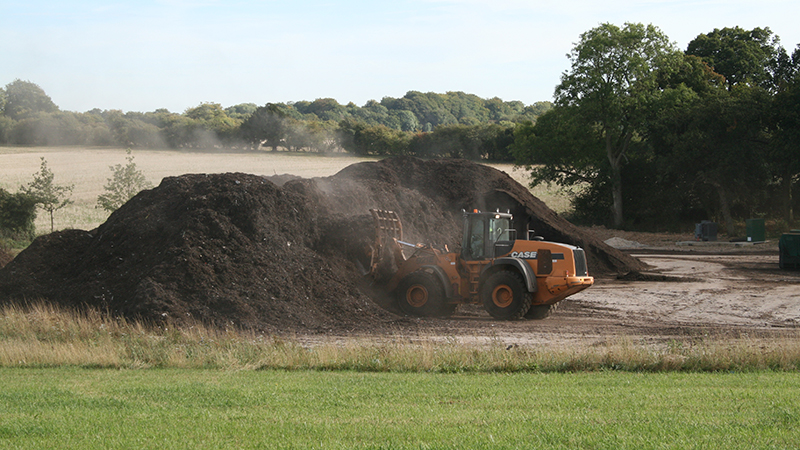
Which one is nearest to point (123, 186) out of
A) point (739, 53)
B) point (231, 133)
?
point (231, 133)

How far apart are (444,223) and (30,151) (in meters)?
61.1

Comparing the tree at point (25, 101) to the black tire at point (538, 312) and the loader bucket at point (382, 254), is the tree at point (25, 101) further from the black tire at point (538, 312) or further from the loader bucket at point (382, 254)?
the black tire at point (538, 312)

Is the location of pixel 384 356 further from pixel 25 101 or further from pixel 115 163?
pixel 25 101

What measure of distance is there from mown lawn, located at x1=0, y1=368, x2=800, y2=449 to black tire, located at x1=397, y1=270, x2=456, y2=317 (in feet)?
22.4

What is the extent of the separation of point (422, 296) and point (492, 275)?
6.22ft

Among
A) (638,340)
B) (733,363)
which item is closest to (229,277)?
(638,340)

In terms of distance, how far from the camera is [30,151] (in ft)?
225

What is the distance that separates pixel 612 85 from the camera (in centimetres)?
4169

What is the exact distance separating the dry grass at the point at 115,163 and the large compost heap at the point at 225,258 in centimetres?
2347

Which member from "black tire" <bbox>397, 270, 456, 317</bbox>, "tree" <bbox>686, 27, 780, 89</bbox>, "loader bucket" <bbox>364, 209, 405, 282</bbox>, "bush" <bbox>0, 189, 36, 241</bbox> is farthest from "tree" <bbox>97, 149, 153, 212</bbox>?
"tree" <bbox>686, 27, 780, 89</bbox>

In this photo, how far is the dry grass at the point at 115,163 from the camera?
45.6 metres

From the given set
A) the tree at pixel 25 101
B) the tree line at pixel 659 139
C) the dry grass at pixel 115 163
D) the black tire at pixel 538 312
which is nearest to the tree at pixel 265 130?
the dry grass at pixel 115 163

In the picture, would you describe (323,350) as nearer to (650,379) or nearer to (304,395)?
(304,395)

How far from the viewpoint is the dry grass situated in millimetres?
45594
